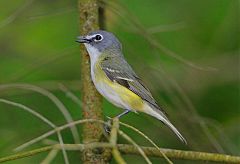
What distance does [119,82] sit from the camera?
3.13m

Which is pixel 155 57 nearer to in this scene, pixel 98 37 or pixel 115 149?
pixel 98 37

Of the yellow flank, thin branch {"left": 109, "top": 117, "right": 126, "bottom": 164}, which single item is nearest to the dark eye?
the yellow flank

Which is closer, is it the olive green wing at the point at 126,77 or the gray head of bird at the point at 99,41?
the gray head of bird at the point at 99,41

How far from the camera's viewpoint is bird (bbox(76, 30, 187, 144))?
9.80 feet

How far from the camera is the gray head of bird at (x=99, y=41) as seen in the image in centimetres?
262

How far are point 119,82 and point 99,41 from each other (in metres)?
0.23

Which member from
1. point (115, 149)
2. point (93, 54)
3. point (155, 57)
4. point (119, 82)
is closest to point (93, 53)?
point (93, 54)

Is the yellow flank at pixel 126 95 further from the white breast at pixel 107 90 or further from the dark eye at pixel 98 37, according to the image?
the dark eye at pixel 98 37

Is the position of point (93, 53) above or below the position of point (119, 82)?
above

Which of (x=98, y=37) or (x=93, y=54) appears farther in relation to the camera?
(x=93, y=54)

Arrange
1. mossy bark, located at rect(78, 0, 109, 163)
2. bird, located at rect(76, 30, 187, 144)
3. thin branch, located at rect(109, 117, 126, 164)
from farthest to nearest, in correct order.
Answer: bird, located at rect(76, 30, 187, 144), mossy bark, located at rect(78, 0, 109, 163), thin branch, located at rect(109, 117, 126, 164)

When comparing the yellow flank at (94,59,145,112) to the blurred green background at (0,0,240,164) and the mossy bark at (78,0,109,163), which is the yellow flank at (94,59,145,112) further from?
the mossy bark at (78,0,109,163)

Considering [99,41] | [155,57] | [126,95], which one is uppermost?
[99,41]

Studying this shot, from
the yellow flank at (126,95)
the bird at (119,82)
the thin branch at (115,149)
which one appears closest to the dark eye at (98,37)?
the bird at (119,82)
